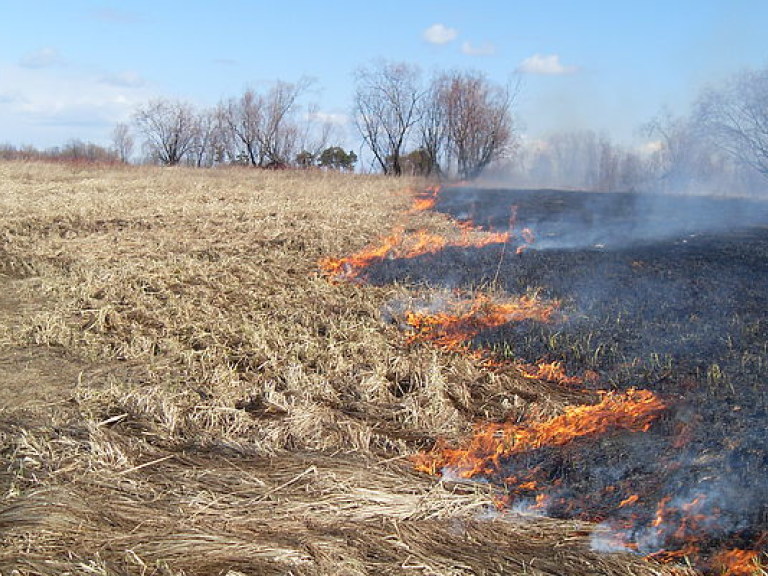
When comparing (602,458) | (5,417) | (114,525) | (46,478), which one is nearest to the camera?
(114,525)

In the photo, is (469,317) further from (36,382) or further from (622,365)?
(36,382)

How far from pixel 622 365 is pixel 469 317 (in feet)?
6.23

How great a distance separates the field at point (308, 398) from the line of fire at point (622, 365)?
38mm

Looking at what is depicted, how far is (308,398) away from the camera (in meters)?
5.06

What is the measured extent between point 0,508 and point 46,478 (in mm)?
309

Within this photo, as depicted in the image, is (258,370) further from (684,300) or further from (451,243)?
(451,243)

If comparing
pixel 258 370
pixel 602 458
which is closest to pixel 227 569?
pixel 602 458

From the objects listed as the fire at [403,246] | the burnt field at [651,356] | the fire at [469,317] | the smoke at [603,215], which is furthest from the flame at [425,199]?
the fire at [469,317]

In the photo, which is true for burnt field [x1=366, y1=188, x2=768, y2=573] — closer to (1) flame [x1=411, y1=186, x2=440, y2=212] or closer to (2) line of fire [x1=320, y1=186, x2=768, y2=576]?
(2) line of fire [x1=320, y1=186, x2=768, y2=576]

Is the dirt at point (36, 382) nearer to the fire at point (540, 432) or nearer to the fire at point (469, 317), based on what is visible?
the fire at point (540, 432)

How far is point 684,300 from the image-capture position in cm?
707

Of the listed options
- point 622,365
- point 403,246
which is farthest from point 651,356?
point 403,246

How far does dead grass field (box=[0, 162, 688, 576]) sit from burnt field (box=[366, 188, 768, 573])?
33 cm

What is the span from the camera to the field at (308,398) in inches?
127
